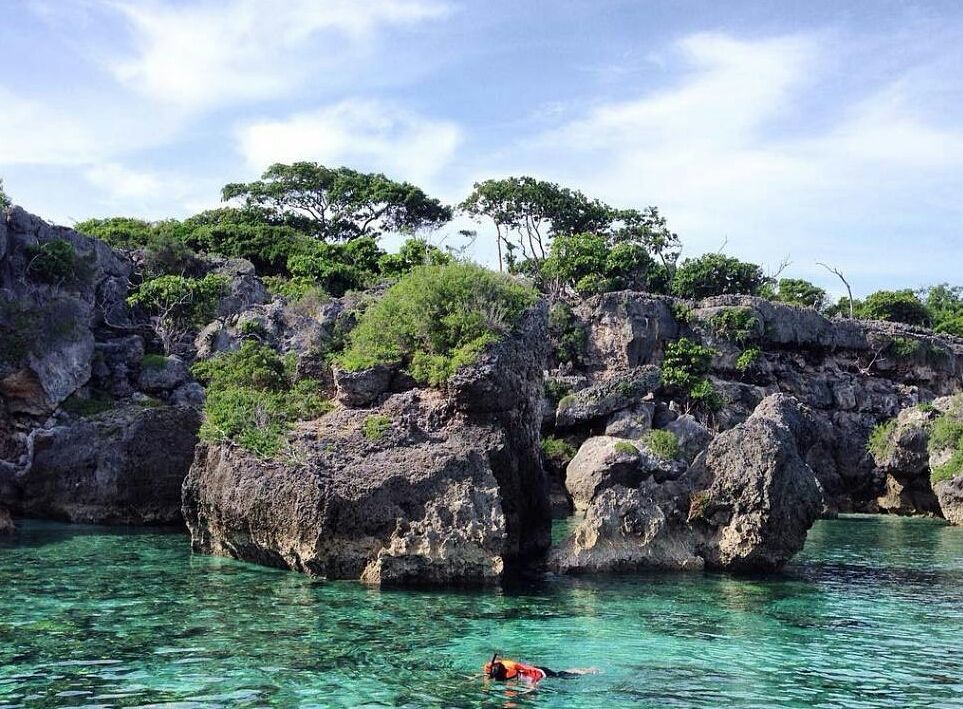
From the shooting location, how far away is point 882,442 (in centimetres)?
4206

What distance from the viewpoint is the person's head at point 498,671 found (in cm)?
1098

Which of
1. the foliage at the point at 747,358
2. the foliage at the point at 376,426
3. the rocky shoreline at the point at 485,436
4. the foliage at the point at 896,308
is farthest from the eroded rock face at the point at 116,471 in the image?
the foliage at the point at 896,308

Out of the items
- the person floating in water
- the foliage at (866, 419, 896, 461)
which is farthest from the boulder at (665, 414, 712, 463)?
the person floating in water

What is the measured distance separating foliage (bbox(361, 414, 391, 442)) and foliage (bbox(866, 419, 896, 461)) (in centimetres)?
3039

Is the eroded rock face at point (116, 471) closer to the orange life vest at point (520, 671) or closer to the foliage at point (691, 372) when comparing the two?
the orange life vest at point (520, 671)

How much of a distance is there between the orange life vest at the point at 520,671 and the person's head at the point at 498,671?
0.07 ft

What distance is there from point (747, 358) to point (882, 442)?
8476 mm

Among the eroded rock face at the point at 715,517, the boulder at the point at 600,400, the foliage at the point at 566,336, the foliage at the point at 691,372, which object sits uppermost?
the foliage at the point at 566,336

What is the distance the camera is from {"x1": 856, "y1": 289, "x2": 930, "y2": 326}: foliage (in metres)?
62.3

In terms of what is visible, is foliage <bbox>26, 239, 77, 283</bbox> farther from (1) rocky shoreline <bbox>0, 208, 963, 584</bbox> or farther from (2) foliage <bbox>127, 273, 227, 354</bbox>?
(2) foliage <bbox>127, 273, 227, 354</bbox>

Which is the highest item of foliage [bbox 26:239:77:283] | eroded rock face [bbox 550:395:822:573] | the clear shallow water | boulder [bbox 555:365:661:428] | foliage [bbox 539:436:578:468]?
foliage [bbox 26:239:77:283]

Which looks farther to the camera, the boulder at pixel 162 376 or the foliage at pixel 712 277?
the foliage at pixel 712 277

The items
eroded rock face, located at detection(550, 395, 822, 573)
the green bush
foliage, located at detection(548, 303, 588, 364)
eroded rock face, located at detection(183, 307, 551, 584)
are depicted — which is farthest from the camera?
foliage, located at detection(548, 303, 588, 364)

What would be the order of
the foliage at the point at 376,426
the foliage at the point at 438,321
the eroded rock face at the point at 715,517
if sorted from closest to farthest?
the foliage at the point at 376,426 < the eroded rock face at the point at 715,517 < the foliage at the point at 438,321
